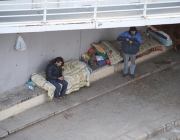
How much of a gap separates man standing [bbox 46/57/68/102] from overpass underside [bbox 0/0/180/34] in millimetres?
1375

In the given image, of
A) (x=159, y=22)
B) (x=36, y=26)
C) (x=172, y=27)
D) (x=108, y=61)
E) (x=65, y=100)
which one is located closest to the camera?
(x=36, y=26)

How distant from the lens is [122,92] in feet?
45.1

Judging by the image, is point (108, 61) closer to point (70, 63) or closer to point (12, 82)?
point (70, 63)

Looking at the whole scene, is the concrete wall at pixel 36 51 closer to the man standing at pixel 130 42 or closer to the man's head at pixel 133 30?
the man standing at pixel 130 42

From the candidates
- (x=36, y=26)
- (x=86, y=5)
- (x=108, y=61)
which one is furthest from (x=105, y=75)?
(x=36, y=26)

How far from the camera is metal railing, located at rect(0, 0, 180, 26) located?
11.3 m

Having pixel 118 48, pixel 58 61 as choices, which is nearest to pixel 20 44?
pixel 58 61

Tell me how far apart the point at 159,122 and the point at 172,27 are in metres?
3.74

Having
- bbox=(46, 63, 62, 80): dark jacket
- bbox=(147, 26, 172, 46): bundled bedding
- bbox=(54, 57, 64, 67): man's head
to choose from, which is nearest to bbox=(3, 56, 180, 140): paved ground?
bbox=(46, 63, 62, 80): dark jacket

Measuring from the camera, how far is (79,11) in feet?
39.7

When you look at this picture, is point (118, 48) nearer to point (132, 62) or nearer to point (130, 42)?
point (132, 62)

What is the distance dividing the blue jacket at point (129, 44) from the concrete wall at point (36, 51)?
792mm

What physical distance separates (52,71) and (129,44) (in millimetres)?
2087

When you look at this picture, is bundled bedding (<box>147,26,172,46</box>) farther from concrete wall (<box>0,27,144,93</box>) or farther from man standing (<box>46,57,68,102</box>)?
man standing (<box>46,57,68,102</box>)
